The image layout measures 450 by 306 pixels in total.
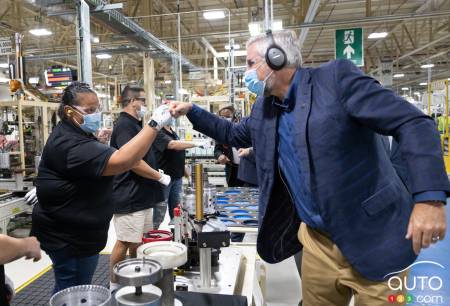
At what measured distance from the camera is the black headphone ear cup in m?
1.44

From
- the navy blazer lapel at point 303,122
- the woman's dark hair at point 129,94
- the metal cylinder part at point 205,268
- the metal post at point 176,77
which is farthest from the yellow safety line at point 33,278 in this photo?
the metal post at point 176,77

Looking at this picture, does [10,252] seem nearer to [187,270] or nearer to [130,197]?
[187,270]

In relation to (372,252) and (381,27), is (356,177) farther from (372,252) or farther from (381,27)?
(381,27)

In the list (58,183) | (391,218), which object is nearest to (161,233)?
(58,183)

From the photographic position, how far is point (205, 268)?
5.03 feet

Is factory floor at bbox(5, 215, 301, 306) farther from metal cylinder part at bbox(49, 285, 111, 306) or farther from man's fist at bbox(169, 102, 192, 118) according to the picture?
metal cylinder part at bbox(49, 285, 111, 306)

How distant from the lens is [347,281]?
1.33 m

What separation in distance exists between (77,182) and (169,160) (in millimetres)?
1880

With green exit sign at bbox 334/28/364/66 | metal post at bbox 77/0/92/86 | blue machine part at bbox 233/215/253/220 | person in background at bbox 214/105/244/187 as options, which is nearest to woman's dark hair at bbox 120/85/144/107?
metal post at bbox 77/0/92/86

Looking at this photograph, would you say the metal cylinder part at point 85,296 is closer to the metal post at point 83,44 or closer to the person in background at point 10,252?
the person in background at point 10,252

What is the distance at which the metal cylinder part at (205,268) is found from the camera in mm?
1531

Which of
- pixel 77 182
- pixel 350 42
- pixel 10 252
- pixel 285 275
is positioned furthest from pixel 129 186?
pixel 350 42

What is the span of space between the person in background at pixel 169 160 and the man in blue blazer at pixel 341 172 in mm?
2014

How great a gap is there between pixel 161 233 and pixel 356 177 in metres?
0.97
